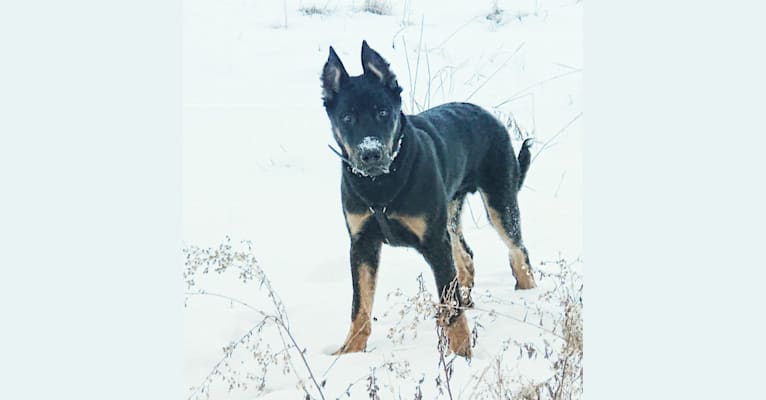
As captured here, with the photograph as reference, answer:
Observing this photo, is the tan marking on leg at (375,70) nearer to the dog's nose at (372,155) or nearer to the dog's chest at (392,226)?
the dog's nose at (372,155)

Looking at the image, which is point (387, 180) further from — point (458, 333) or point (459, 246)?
point (459, 246)

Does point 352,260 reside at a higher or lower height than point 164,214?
lower

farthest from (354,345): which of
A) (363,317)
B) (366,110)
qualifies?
(366,110)

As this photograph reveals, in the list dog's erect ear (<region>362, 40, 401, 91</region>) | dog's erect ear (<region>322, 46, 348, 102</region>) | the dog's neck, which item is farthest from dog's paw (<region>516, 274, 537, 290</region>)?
dog's erect ear (<region>322, 46, 348, 102</region>)

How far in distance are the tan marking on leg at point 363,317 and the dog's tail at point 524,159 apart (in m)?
0.86

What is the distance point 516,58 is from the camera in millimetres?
3006

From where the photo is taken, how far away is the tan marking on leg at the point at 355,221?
2926 millimetres

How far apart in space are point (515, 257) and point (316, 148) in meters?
0.90

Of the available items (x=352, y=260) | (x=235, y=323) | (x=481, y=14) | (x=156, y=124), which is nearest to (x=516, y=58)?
(x=481, y=14)

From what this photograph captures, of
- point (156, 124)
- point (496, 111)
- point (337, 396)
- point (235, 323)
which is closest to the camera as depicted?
point (156, 124)

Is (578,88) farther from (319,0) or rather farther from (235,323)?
(235,323)

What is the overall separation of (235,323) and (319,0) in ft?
3.43

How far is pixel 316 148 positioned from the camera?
9.93ft

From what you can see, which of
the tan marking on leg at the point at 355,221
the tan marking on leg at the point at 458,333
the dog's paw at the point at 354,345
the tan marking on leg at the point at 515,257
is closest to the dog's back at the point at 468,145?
the tan marking on leg at the point at 515,257
